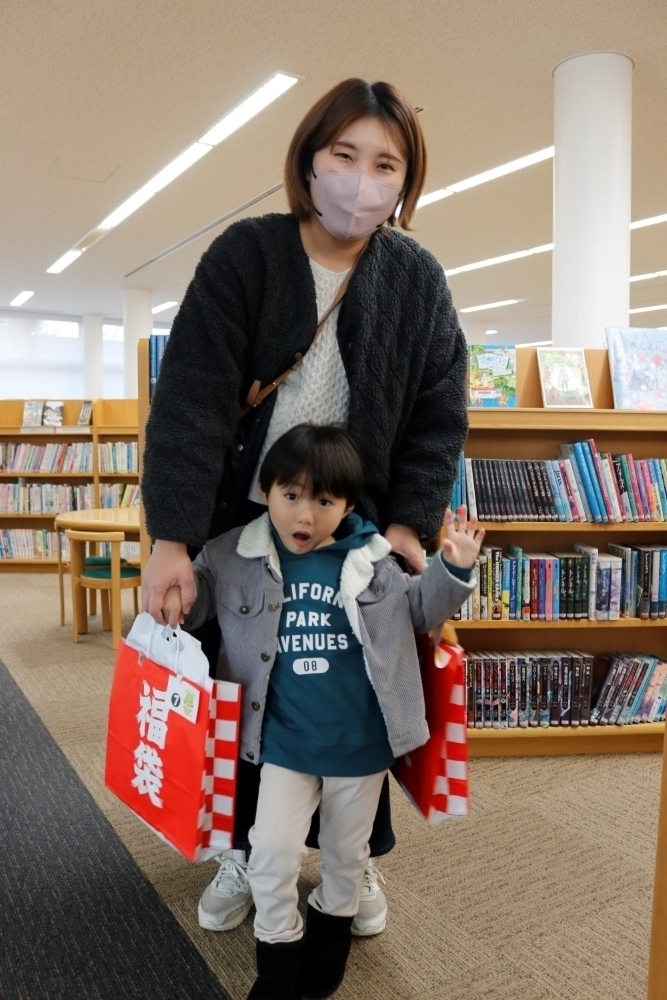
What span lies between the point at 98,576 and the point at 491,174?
4352mm

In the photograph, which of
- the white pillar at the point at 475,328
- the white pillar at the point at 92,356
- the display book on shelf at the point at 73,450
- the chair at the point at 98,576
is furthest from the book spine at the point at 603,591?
the white pillar at the point at 475,328

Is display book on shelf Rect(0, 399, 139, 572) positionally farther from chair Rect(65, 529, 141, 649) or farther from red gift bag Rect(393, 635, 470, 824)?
red gift bag Rect(393, 635, 470, 824)

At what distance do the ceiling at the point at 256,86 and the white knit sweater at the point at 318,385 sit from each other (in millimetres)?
2983

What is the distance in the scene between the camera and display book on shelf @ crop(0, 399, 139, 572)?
6535 mm

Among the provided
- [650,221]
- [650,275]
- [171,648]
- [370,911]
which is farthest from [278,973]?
[650,275]

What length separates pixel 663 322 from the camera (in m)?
13.4

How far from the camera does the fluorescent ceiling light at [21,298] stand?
35.8 ft

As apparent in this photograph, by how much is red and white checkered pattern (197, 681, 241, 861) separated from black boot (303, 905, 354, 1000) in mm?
252

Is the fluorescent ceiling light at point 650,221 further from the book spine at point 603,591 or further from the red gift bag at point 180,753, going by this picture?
the red gift bag at point 180,753

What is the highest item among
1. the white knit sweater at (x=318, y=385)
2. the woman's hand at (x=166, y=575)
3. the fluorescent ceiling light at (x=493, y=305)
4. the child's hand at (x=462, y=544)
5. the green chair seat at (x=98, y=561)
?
the fluorescent ceiling light at (x=493, y=305)

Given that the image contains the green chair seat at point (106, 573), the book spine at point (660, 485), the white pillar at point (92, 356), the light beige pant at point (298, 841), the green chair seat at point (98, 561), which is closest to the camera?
the light beige pant at point (298, 841)

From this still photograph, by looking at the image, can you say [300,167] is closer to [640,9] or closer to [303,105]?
[640,9]

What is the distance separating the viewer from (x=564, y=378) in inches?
110

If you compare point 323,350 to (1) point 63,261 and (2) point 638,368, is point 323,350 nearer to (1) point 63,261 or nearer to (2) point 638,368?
(2) point 638,368
